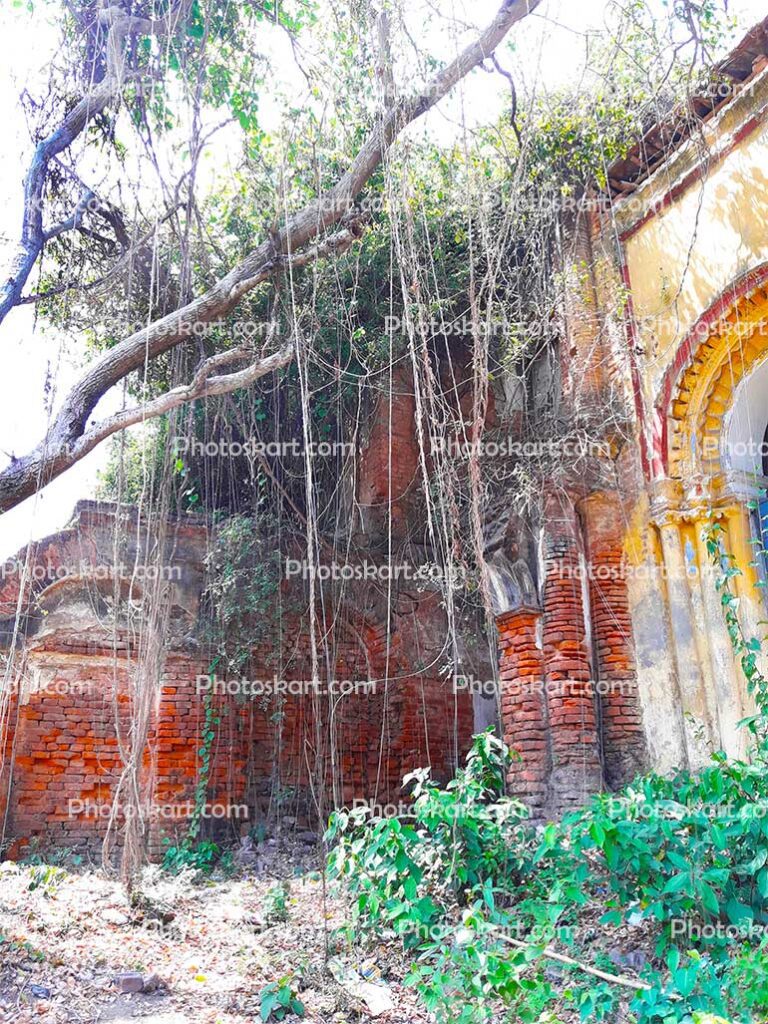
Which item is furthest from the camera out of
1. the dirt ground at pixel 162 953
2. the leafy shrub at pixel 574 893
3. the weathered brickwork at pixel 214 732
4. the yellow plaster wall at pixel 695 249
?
the weathered brickwork at pixel 214 732

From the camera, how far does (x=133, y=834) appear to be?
224 inches

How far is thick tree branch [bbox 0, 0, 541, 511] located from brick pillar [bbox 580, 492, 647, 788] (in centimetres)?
293

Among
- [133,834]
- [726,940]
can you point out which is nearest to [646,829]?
[726,940]

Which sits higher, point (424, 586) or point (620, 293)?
point (620, 293)

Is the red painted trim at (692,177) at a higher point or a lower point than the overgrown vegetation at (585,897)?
higher

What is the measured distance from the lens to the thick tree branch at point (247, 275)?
533 cm

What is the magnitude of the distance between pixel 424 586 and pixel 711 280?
3370mm

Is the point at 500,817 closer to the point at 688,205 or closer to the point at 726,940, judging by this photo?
the point at 726,940

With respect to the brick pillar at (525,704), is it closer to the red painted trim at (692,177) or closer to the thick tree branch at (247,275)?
the thick tree branch at (247,275)

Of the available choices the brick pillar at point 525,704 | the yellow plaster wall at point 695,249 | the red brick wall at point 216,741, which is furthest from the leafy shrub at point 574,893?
the yellow plaster wall at point 695,249

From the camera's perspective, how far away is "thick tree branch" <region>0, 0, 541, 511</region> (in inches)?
210

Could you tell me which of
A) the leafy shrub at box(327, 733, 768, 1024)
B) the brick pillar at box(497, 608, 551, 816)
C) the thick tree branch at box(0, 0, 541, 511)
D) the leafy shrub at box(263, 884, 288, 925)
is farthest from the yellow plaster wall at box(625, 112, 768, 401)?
the leafy shrub at box(263, 884, 288, 925)

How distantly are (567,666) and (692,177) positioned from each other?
396 cm

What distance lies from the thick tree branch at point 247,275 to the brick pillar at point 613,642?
9.61ft
